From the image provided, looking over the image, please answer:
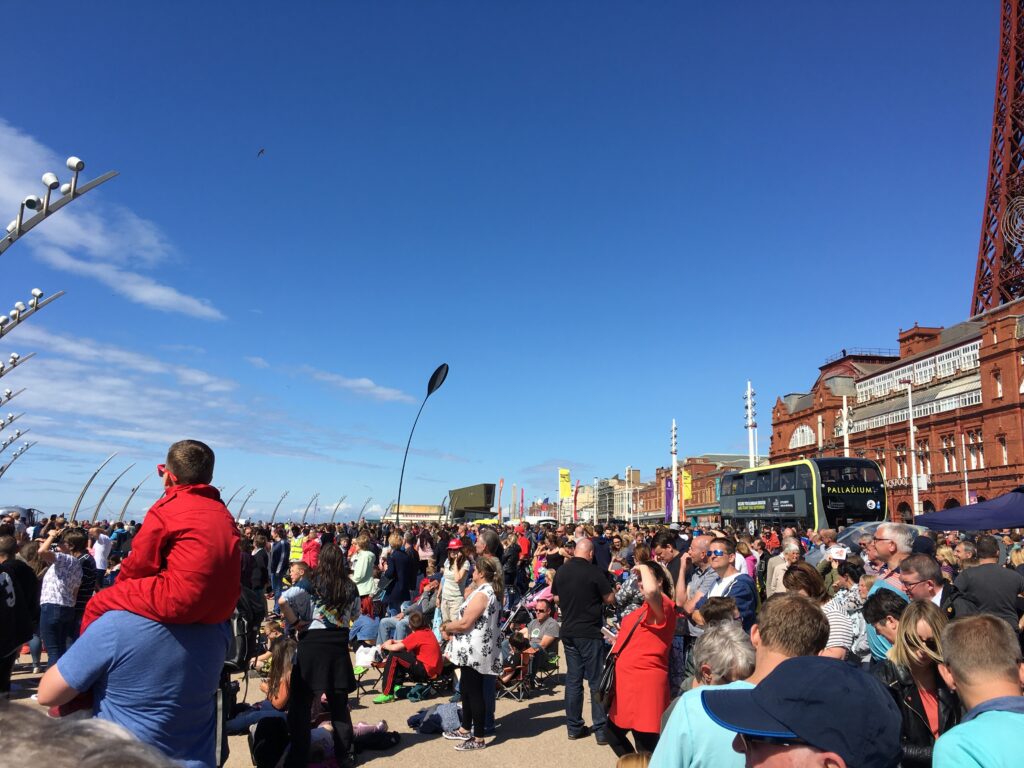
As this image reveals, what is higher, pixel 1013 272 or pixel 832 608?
pixel 1013 272

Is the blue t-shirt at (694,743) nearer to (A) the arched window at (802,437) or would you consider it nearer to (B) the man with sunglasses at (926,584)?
(B) the man with sunglasses at (926,584)

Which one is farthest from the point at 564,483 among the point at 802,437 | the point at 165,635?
the point at 165,635

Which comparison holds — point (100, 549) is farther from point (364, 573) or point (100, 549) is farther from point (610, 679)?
point (610, 679)

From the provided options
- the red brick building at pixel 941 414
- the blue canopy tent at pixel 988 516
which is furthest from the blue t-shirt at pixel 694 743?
the red brick building at pixel 941 414

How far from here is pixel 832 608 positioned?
5.19 m

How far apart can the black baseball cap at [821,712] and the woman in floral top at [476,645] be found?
530 centimetres

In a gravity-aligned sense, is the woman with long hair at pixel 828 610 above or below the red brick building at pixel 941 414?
below

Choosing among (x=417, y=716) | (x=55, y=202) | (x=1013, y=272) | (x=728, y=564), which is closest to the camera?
(x=728, y=564)

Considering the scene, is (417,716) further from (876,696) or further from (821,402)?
(821,402)

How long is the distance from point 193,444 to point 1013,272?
81.5 m

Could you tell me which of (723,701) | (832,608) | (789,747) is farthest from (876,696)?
(832,608)

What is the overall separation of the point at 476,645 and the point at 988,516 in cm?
1185

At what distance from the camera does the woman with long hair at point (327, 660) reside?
5.79m

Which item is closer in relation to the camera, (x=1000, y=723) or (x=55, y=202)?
(x=1000, y=723)
